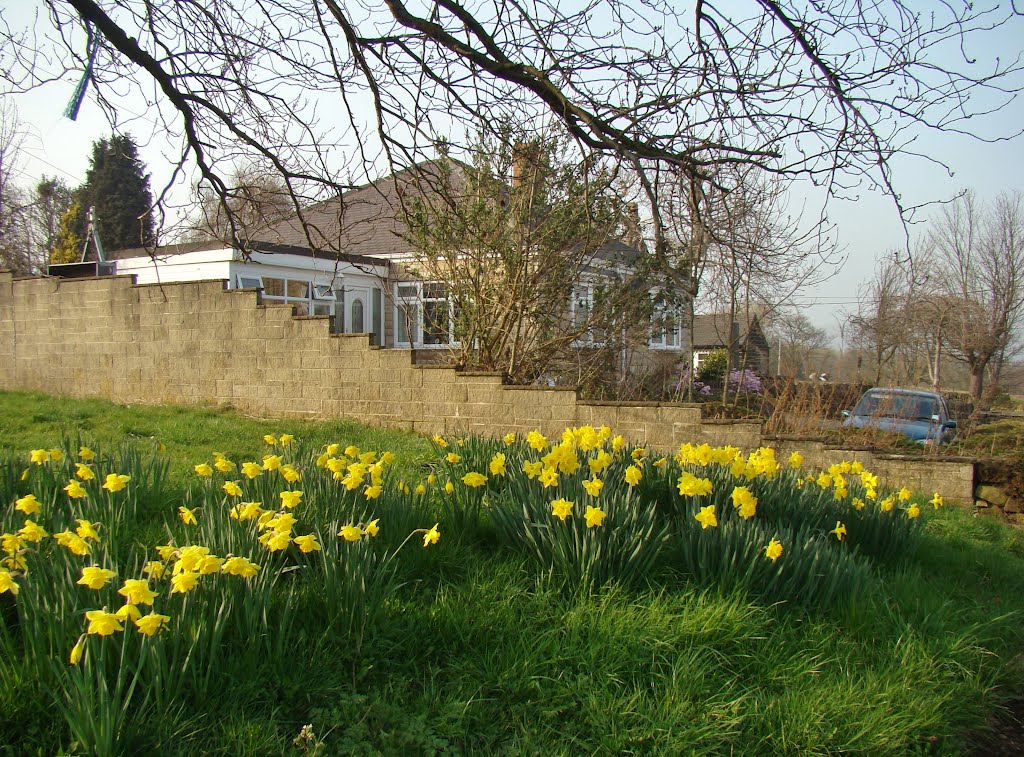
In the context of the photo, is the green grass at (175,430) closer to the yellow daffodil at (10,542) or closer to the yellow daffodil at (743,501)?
the yellow daffodil at (10,542)

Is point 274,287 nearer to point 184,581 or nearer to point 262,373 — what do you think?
point 262,373

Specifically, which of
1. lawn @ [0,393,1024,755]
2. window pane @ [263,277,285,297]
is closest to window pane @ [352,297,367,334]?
window pane @ [263,277,285,297]

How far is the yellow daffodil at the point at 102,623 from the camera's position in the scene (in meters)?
2.24

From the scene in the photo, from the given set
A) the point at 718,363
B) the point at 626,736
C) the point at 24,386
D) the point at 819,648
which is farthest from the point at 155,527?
the point at 718,363

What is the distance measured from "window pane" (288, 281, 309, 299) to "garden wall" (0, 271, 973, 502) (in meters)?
6.02

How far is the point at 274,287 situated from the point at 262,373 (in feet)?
24.8

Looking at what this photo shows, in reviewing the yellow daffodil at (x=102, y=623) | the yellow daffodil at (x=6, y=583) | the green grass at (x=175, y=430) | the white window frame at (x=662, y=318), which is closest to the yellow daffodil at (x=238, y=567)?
the yellow daffodil at (x=102, y=623)

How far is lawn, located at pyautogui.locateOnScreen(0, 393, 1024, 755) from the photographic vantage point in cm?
248

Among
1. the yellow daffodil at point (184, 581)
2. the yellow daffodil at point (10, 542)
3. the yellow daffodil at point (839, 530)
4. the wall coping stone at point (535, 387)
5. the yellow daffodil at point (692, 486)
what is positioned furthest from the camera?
the wall coping stone at point (535, 387)

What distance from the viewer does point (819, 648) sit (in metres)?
3.38

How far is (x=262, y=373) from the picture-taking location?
10664 mm

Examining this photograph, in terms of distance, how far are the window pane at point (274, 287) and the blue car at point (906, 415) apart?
1260 centimetres

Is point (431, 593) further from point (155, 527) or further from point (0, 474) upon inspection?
point (0, 474)

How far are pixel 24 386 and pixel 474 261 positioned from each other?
8678mm
